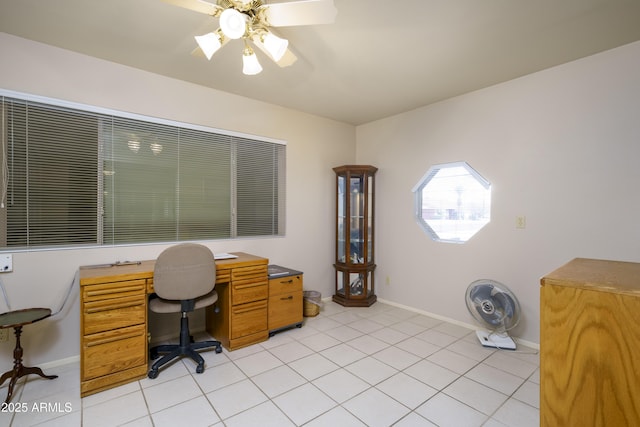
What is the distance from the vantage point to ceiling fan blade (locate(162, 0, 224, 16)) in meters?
1.57

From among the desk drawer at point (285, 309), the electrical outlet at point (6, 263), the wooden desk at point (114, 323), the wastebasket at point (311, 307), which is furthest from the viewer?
the wastebasket at point (311, 307)

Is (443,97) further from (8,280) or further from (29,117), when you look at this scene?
(8,280)

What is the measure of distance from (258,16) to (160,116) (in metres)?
1.61

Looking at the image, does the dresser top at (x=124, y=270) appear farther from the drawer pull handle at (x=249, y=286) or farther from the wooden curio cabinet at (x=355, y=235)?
the wooden curio cabinet at (x=355, y=235)

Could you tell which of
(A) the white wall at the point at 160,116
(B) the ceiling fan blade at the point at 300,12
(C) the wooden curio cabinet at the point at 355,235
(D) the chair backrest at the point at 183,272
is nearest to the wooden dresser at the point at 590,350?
(B) the ceiling fan blade at the point at 300,12

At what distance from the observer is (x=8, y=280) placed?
7.23 ft

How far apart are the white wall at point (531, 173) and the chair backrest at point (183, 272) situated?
2.56m

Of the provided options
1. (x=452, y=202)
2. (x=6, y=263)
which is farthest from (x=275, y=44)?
(x=452, y=202)

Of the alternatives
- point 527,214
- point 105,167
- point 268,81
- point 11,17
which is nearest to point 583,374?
point 527,214

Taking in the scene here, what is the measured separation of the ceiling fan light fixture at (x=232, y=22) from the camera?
1.58 metres

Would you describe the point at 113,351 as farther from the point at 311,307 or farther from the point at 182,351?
the point at 311,307

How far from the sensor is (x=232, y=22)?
160 centimetres

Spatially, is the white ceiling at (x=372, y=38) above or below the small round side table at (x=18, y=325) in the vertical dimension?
above

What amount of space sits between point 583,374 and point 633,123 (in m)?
2.50
